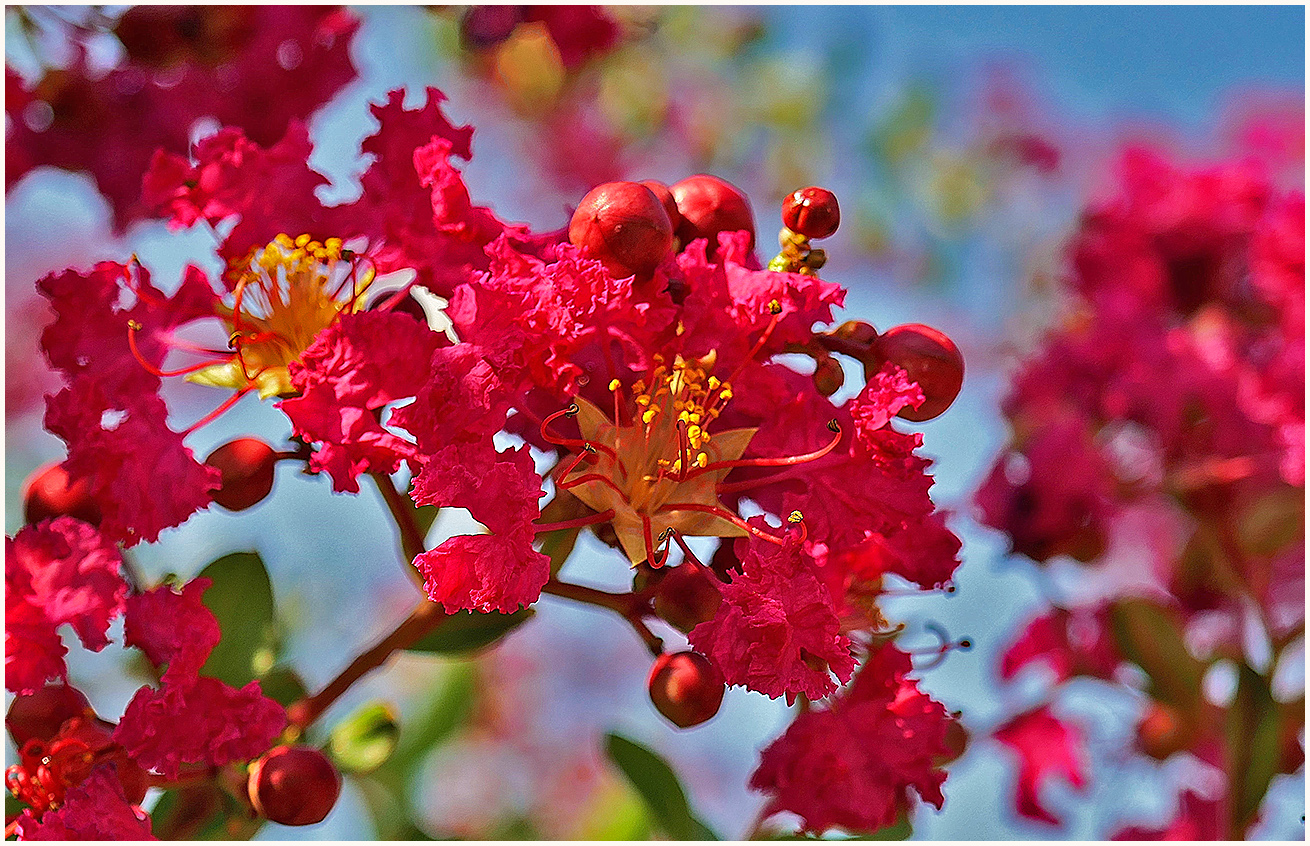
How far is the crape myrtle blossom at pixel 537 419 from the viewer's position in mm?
844

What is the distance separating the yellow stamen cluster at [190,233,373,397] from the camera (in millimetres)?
1017

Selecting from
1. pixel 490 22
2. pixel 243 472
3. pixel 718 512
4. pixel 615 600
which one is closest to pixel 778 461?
pixel 718 512

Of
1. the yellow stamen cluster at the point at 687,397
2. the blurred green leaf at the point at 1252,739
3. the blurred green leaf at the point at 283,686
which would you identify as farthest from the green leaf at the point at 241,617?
the blurred green leaf at the point at 1252,739

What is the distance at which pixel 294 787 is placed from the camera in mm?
904

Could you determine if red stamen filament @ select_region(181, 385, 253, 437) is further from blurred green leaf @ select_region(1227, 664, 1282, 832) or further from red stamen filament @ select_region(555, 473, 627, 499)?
blurred green leaf @ select_region(1227, 664, 1282, 832)

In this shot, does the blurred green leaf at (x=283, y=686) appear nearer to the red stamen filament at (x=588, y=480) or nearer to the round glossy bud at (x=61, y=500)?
the round glossy bud at (x=61, y=500)

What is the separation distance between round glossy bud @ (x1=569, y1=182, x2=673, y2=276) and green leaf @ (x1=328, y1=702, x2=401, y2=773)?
0.49 m

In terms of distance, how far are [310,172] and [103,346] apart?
0.70ft

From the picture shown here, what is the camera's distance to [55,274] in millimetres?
1007

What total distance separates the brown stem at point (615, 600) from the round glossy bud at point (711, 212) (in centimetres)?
27

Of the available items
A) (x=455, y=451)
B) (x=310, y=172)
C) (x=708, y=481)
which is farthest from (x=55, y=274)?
(x=708, y=481)

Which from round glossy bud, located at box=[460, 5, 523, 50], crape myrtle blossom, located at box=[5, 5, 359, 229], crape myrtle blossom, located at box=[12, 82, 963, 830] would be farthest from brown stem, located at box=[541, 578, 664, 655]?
round glossy bud, located at box=[460, 5, 523, 50]

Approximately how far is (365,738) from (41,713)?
28 centimetres

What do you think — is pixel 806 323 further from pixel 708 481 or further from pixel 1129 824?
pixel 1129 824
